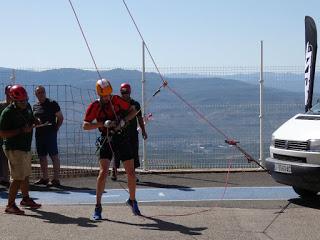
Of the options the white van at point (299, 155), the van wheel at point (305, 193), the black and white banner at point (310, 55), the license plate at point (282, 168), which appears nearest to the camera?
the white van at point (299, 155)

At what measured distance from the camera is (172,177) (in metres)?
12.7

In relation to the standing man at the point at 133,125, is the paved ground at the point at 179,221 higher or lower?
lower

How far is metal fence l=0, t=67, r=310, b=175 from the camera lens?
13.7 metres

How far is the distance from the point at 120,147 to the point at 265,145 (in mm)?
5956

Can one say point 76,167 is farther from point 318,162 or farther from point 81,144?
point 318,162

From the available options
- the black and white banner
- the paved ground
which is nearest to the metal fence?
the black and white banner

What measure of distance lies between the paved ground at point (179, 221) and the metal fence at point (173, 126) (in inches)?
141

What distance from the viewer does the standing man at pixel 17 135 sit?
8695 millimetres

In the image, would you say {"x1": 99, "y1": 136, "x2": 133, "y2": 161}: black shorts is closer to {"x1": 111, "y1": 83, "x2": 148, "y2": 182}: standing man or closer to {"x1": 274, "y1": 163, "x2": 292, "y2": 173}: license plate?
{"x1": 111, "y1": 83, "x2": 148, "y2": 182}: standing man

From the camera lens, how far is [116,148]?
8.34 m

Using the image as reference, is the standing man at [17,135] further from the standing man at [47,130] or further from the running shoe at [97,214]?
the standing man at [47,130]

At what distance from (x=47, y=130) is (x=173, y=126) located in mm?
5533

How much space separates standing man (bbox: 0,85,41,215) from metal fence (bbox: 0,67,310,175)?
13.1 ft

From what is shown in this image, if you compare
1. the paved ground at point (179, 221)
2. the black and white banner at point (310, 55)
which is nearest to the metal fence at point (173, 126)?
the black and white banner at point (310, 55)
